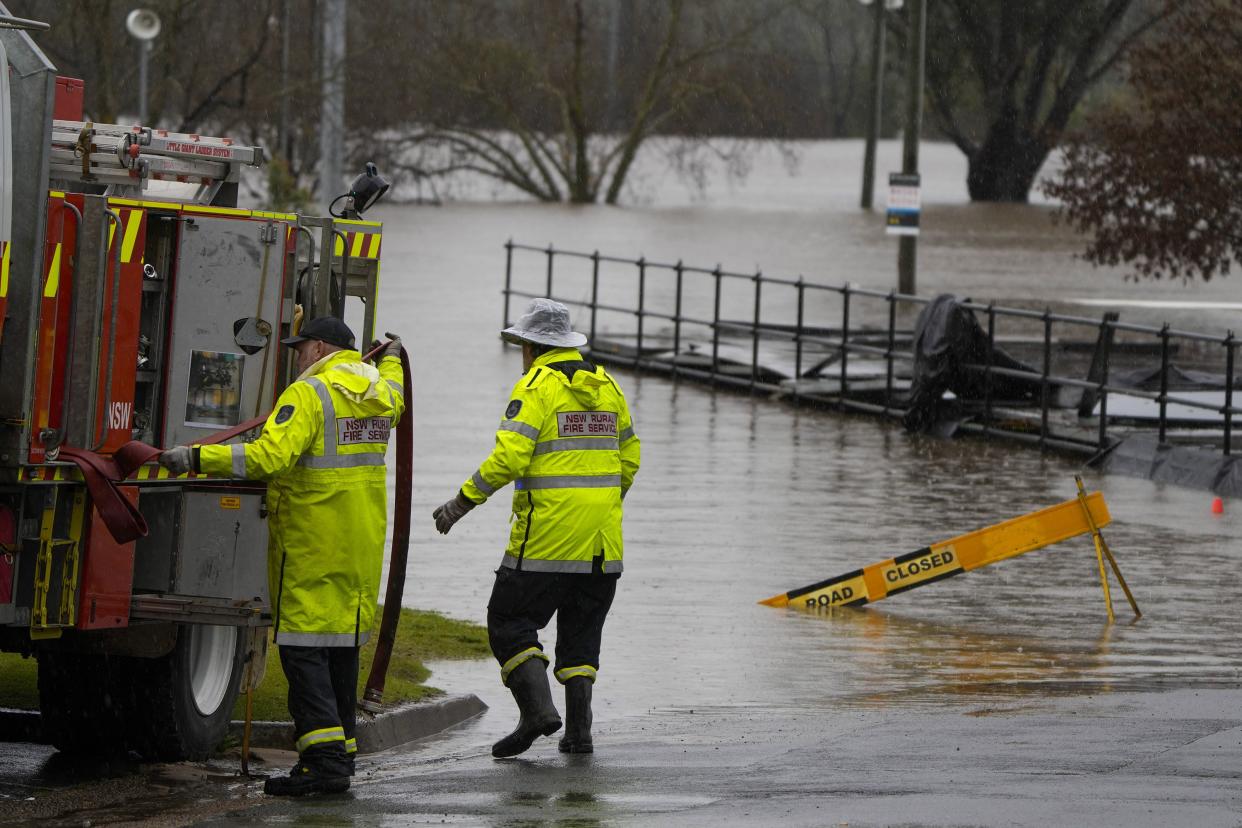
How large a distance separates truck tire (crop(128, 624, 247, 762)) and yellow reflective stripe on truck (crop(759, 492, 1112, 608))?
4.08 m

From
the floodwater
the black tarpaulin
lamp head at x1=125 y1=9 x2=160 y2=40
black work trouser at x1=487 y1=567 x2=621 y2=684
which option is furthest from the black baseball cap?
lamp head at x1=125 y1=9 x2=160 y2=40

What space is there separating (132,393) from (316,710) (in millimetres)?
1275

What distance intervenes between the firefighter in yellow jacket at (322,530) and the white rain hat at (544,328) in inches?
34.3

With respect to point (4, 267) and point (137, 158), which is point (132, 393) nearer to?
point (4, 267)

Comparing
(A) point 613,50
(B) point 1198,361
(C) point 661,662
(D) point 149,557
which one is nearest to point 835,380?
(B) point 1198,361

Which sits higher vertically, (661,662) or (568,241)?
(568,241)

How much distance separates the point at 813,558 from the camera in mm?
13250

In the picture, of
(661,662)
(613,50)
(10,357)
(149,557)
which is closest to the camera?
(10,357)

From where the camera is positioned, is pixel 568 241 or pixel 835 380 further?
pixel 568 241

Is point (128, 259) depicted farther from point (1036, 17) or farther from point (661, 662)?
point (1036, 17)

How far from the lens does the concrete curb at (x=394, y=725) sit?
8508 millimetres

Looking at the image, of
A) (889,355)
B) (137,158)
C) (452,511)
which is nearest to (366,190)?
(137,158)

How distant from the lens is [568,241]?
4922 cm

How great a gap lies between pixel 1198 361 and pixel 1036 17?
39.0 meters
